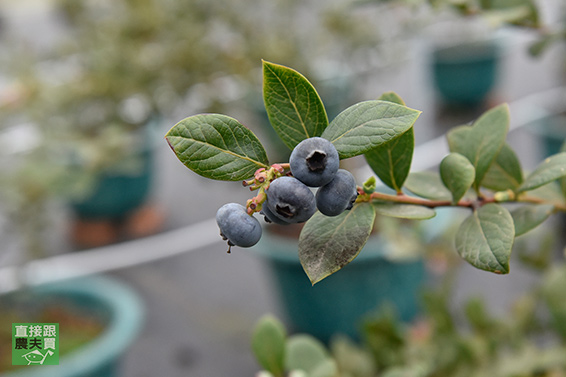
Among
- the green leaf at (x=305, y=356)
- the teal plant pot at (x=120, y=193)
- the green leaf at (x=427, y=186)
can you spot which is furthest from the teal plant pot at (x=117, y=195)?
the green leaf at (x=427, y=186)

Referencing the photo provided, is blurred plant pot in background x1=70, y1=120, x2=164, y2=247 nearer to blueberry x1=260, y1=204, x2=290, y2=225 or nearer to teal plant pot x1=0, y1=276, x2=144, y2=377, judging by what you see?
teal plant pot x1=0, y1=276, x2=144, y2=377

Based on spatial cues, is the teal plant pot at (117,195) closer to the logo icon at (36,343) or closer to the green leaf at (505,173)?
the logo icon at (36,343)

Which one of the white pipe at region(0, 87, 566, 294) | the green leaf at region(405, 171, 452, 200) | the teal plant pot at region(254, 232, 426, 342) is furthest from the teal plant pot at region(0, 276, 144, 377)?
the green leaf at region(405, 171, 452, 200)

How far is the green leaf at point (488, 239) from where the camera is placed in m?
0.34

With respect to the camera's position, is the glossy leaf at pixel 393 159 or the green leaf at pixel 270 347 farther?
the green leaf at pixel 270 347

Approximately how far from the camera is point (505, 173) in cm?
46

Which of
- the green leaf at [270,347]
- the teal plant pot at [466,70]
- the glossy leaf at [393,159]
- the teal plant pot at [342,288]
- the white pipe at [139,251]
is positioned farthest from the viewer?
the teal plant pot at [466,70]

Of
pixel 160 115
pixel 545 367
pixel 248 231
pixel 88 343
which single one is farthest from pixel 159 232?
pixel 248 231

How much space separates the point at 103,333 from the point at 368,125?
1.30m

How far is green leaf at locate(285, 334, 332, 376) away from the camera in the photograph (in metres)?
0.54

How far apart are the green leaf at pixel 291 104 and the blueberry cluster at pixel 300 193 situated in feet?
0.09

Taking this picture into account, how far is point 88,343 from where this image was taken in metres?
1.40

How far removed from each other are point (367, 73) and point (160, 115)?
1.04 metres

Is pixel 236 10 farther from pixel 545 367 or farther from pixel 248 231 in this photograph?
pixel 248 231
